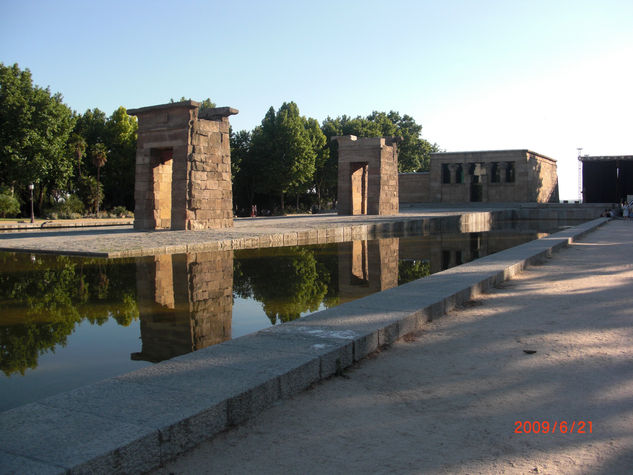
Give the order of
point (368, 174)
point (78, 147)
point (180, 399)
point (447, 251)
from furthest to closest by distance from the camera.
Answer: point (78, 147), point (368, 174), point (447, 251), point (180, 399)

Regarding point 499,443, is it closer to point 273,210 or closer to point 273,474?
point 273,474

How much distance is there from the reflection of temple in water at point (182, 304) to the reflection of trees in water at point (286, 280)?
0.34 metres

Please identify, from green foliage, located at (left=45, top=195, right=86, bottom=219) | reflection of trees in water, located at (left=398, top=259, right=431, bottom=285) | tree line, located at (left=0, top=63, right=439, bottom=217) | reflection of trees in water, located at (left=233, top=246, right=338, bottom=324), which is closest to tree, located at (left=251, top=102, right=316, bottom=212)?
tree line, located at (left=0, top=63, right=439, bottom=217)

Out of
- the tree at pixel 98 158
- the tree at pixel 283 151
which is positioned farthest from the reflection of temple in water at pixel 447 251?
the tree at pixel 98 158

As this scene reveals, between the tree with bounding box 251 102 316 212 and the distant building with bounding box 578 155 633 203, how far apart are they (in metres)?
24.6

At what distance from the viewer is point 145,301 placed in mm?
6902

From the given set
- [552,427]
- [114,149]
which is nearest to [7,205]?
[114,149]

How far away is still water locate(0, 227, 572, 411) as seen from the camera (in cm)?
457

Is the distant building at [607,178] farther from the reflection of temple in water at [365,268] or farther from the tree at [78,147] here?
the tree at [78,147]

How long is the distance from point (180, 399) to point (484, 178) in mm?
46244

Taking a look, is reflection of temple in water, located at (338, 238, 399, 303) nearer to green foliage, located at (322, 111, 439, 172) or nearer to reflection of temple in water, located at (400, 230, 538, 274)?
reflection of temple in water, located at (400, 230, 538, 274)

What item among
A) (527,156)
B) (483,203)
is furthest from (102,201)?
(527,156)

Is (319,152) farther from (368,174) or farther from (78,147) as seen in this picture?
(368,174)

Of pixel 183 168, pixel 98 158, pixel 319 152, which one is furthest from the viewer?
pixel 319 152
